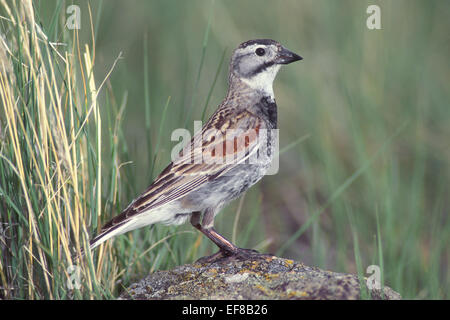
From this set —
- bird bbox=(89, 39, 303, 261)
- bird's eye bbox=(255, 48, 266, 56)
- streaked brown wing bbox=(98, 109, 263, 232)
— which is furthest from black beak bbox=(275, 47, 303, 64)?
streaked brown wing bbox=(98, 109, 263, 232)

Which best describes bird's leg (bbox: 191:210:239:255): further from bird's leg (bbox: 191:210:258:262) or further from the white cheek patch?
the white cheek patch

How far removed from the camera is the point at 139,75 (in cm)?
898

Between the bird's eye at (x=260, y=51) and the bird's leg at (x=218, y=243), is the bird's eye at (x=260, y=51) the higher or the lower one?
the higher one

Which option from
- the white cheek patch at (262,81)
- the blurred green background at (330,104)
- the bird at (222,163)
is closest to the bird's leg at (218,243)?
the bird at (222,163)

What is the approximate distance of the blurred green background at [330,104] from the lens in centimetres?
665

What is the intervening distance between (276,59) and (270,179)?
3.05 m

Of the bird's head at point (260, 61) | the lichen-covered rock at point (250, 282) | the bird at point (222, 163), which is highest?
the bird's head at point (260, 61)

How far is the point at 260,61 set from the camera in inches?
204

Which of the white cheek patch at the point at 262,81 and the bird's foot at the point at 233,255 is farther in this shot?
the white cheek patch at the point at 262,81


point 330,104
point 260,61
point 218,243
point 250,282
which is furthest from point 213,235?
point 330,104

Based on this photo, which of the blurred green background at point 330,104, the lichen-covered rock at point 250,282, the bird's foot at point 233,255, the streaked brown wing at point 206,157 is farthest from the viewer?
the blurred green background at point 330,104

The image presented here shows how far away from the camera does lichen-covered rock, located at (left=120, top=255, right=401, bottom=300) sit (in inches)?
141

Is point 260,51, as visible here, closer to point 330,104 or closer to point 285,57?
point 285,57

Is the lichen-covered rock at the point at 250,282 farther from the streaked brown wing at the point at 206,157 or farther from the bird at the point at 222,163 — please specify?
the streaked brown wing at the point at 206,157
